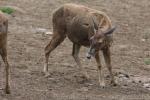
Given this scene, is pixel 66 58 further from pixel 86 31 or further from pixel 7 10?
pixel 7 10

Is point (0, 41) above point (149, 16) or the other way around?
above

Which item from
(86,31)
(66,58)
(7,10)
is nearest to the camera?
(86,31)

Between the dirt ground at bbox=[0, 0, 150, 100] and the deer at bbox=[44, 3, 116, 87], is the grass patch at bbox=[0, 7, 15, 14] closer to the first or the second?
the dirt ground at bbox=[0, 0, 150, 100]

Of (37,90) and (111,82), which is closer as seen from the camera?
(37,90)

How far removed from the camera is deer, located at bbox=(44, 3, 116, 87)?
14008 millimetres

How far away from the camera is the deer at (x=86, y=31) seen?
14.0 meters

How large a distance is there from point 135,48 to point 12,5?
6.03 m

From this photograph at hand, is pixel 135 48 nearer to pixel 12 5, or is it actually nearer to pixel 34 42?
pixel 34 42

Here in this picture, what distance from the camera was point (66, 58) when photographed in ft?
55.9

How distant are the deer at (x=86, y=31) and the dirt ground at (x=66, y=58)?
502mm

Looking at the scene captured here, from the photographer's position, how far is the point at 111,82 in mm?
14547

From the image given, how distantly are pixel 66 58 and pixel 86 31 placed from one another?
8.68 ft

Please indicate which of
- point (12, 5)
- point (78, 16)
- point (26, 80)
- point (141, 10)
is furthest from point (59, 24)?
point (141, 10)

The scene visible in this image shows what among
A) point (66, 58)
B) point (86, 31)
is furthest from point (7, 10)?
point (86, 31)
